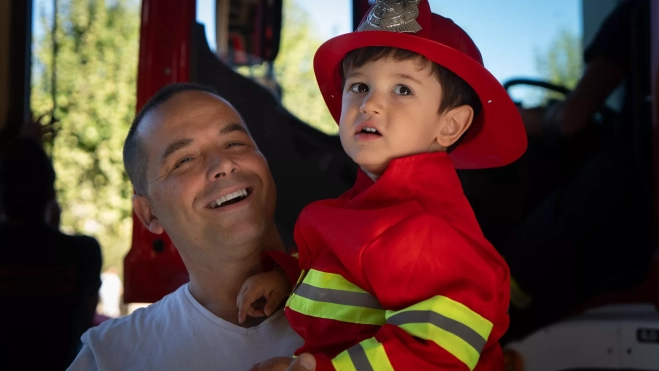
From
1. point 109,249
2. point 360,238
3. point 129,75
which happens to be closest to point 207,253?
point 360,238

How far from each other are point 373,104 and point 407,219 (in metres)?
0.24

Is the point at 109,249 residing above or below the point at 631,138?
below

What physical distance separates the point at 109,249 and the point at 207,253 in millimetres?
Answer: 6203

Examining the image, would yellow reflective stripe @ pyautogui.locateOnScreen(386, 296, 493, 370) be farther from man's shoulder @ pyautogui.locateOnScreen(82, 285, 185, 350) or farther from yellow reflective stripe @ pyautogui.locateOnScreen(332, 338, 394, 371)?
man's shoulder @ pyautogui.locateOnScreen(82, 285, 185, 350)

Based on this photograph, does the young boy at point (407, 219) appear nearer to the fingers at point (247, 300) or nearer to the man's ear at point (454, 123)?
the man's ear at point (454, 123)

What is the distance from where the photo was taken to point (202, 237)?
1787 mm

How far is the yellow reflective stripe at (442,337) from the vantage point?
116cm

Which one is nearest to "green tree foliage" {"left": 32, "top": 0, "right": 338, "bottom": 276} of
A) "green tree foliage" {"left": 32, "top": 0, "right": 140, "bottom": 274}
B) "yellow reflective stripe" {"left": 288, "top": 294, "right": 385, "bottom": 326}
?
"green tree foliage" {"left": 32, "top": 0, "right": 140, "bottom": 274}

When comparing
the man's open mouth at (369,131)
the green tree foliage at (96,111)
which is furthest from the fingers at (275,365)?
the green tree foliage at (96,111)

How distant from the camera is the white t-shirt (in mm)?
1652

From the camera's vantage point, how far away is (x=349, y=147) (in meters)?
1.40

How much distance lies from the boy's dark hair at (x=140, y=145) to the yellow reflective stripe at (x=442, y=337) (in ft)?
3.20

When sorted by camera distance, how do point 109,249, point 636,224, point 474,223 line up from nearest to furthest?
point 474,223
point 636,224
point 109,249

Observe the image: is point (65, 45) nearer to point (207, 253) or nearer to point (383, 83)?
point (207, 253)
